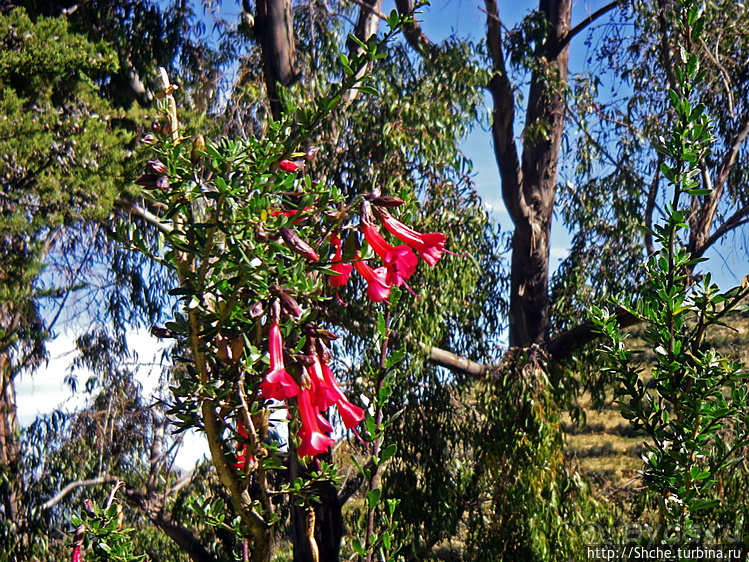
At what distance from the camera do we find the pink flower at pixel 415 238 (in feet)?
3.08

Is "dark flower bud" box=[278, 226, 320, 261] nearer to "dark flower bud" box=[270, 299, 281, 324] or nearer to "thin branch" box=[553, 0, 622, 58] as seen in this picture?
"dark flower bud" box=[270, 299, 281, 324]

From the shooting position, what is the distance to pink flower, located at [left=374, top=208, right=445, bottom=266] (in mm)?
940

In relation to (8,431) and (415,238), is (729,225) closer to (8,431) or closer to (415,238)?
(415,238)

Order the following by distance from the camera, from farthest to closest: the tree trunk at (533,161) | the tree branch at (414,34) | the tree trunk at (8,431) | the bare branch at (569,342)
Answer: the tree trunk at (533,161) → the tree trunk at (8,431) → the tree branch at (414,34) → the bare branch at (569,342)

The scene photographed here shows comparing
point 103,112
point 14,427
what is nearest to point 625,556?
point 103,112

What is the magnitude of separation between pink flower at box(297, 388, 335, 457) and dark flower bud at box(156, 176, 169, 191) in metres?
0.33

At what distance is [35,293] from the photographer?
412 cm

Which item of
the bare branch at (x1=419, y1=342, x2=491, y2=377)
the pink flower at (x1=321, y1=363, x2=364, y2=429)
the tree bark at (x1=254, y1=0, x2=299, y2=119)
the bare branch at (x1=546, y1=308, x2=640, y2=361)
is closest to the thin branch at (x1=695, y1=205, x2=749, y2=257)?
the bare branch at (x1=546, y1=308, x2=640, y2=361)

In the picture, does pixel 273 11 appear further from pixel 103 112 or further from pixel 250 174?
pixel 250 174

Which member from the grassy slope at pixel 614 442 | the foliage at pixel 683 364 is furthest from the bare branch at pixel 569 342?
the grassy slope at pixel 614 442

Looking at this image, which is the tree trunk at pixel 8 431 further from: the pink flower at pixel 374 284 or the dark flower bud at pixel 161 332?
the pink flower at pixel 374 284

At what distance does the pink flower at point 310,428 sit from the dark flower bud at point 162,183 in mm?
326

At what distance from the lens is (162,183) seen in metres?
0.91

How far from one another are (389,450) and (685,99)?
72 cm
